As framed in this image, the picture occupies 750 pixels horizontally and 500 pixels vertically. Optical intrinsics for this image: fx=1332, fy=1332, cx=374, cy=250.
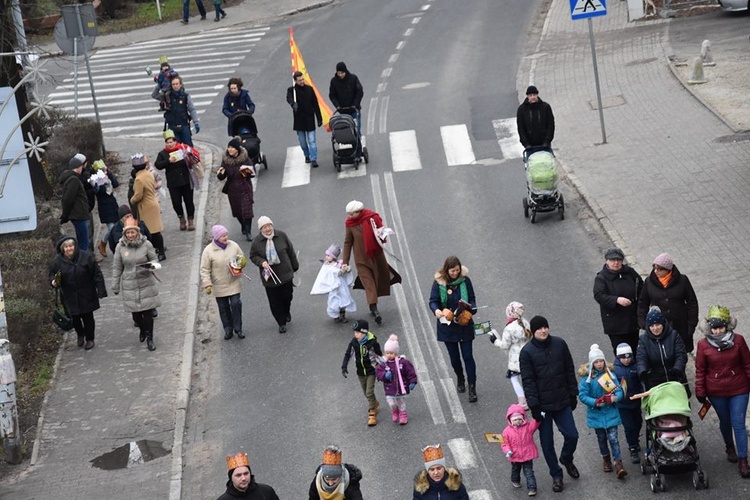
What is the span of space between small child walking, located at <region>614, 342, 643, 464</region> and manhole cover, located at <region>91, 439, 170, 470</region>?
5.39 metres

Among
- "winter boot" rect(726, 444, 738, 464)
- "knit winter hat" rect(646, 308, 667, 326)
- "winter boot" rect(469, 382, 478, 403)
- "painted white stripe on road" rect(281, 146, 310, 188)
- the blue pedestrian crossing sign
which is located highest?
the blue pedestrian crossing sign

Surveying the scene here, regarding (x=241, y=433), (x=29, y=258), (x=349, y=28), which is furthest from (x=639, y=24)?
(x=241, y=433)

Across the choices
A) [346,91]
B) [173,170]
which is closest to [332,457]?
[173,170]

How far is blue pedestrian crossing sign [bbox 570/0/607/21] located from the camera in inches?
958

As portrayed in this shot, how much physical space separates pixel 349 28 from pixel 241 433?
26.2 meters

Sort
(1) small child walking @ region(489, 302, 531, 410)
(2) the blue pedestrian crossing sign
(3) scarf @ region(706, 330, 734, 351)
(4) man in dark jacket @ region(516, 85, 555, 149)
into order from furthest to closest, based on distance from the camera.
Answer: (2) the blue pedestrian crossing sign, (4) man in dark jacket @ region(516, 85, 555, 149), (1) small child walking @ region(489, 302, 531, 410), (3) scarf @ region(706, 330, 734, 351)

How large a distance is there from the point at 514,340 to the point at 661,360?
202cm

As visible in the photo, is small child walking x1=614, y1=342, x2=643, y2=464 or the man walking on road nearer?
small child walking x1=614, y1=342, x2=643, y2=464

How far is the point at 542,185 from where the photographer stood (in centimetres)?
2133

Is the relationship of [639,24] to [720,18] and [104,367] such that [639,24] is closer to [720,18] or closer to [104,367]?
[720,18]

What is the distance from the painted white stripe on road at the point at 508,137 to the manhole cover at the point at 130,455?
11916 mm

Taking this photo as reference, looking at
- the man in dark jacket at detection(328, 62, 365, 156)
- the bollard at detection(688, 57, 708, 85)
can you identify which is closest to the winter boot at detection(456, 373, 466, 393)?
the man in dark jacket at detection(328, 62, 365, 156)

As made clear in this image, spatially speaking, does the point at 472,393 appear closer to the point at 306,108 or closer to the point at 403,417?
the point at 403,417

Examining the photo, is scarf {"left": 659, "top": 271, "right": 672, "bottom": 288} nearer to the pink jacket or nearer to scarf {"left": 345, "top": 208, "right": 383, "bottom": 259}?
the pink jacket
